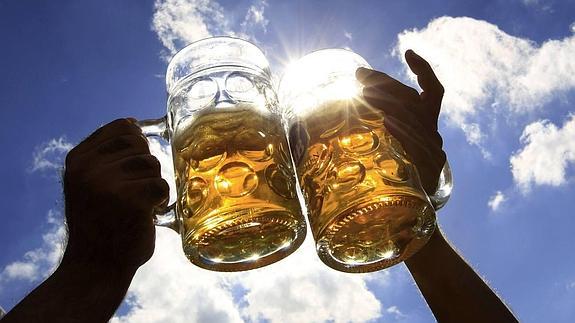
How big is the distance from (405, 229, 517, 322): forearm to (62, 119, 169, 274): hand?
0.60 metres

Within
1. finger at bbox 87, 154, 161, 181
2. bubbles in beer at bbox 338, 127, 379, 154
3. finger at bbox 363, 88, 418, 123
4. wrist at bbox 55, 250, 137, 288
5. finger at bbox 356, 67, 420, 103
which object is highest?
finger at bbox 356, 67, 420, 103

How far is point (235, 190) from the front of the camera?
905mm

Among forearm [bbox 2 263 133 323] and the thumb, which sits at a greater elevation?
the thumb

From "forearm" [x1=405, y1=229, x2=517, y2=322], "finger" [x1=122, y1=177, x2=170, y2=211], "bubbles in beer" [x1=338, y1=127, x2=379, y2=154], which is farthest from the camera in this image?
"forearm" [x1=405, y1=229, x2=517, y2=322]

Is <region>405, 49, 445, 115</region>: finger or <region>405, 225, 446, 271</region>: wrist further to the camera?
<region>405, 225, 446, 271</region>: wrist

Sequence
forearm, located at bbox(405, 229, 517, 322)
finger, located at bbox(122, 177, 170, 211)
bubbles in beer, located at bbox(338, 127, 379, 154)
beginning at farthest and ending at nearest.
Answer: forearm, located at bbox(405, 229, 517, 322), bubbles in beer, located at bbox(338, 127, 379, 154), finger, located at bbox(122, 177, 170, 211)

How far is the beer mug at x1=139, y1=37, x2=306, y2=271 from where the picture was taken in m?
0.90

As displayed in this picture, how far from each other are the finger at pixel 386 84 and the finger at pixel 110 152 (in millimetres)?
395

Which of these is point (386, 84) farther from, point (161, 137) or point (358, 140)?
point (161, 137)

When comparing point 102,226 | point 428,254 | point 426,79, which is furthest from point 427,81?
point 102,226

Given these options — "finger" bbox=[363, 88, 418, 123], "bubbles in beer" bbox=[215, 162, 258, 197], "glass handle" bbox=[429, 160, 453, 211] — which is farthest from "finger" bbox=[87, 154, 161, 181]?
"glass handle" bbox=[429, 160, 453, 211]

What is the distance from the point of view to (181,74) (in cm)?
117

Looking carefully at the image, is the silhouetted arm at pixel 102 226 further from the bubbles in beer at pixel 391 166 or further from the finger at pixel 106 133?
the bubbles in beer at pixel 391 166

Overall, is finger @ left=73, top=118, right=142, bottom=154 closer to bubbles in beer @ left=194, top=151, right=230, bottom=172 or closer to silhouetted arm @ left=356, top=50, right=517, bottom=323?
bubbles in beer @ left=194, top=151, right=230, bottom=172
